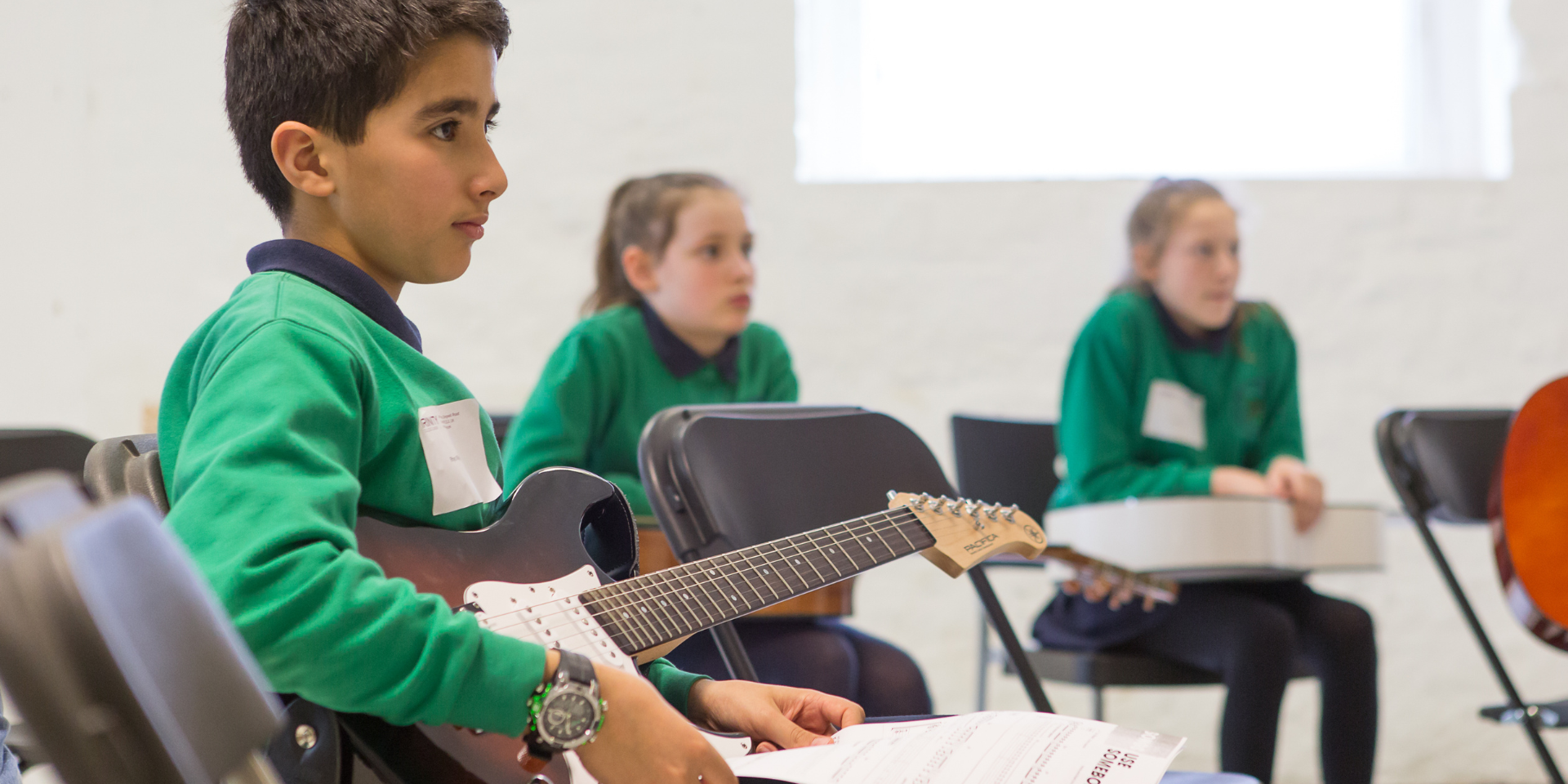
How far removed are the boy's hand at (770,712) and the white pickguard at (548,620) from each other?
12 centimetres

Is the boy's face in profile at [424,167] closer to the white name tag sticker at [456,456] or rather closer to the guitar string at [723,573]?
the white name tag sticker at [456,456]

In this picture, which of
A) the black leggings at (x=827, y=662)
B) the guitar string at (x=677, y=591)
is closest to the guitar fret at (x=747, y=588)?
the guitar string at (x=677, y=591)

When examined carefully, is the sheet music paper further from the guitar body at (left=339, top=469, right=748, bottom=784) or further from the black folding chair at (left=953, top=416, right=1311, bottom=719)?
the black folding chair at (left=953, top=416, right=1311, bottom=719)

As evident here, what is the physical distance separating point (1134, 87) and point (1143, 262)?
1244 mm

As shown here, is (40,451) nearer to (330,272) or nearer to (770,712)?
(330,272)

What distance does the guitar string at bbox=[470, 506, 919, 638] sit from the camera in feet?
3.12

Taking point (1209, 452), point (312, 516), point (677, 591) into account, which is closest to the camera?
point (312, 516)

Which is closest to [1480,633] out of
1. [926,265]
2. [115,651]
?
[926,265]

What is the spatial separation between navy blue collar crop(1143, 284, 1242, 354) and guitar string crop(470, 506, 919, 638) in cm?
146

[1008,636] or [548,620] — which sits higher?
[548,620]

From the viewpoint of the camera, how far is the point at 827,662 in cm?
181

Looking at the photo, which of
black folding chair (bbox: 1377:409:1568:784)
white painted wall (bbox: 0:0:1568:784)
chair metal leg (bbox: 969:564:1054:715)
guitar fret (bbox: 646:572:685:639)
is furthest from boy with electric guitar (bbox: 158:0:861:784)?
white painted wall (bbox: 0:0:1568:784)

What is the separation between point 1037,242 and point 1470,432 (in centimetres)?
135

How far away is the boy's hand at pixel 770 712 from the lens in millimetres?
1011
